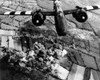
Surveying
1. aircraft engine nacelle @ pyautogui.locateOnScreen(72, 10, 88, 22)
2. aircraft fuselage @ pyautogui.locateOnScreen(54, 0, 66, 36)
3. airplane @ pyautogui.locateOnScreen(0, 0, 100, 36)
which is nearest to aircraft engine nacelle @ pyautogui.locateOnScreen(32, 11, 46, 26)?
airplane @ pyautogui.locateOnScreen(0, 0, 100, 36)

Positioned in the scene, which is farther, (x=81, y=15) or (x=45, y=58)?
(x=81, y=15)

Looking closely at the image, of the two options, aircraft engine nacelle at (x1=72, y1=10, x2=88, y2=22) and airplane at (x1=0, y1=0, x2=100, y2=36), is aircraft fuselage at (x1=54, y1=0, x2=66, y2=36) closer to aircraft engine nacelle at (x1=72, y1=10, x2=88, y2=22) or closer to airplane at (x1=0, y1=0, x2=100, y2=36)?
airplane at (x1=0, y1=0, x2=100, y2=36)

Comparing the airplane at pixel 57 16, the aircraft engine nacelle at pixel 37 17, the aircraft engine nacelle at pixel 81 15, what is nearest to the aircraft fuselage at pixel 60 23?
the airplane at pixel 57 16

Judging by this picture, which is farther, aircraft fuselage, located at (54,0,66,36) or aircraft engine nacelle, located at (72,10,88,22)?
aircraft engine nacelle, located at (72,10,88,22)

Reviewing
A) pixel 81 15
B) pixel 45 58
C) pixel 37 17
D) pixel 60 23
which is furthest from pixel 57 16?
pixel 45 58

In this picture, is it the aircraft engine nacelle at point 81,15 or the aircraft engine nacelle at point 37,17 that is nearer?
the aircraft engine nacelle at point 37,17

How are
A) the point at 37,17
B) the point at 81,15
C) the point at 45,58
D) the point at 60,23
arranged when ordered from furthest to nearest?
the point at 81,15
the point at 37,17
the point at 60,23
the point at 45,58

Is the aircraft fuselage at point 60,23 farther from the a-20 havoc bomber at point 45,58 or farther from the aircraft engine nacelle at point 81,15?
the aircraft engine nacelle at point 81,15

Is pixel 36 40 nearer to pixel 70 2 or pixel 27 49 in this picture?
pixel 27 49

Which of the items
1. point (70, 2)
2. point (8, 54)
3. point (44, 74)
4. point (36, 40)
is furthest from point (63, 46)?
point (70, 2)

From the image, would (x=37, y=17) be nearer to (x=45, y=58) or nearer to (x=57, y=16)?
(x=57, y=16)

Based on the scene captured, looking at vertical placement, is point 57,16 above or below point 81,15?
above
